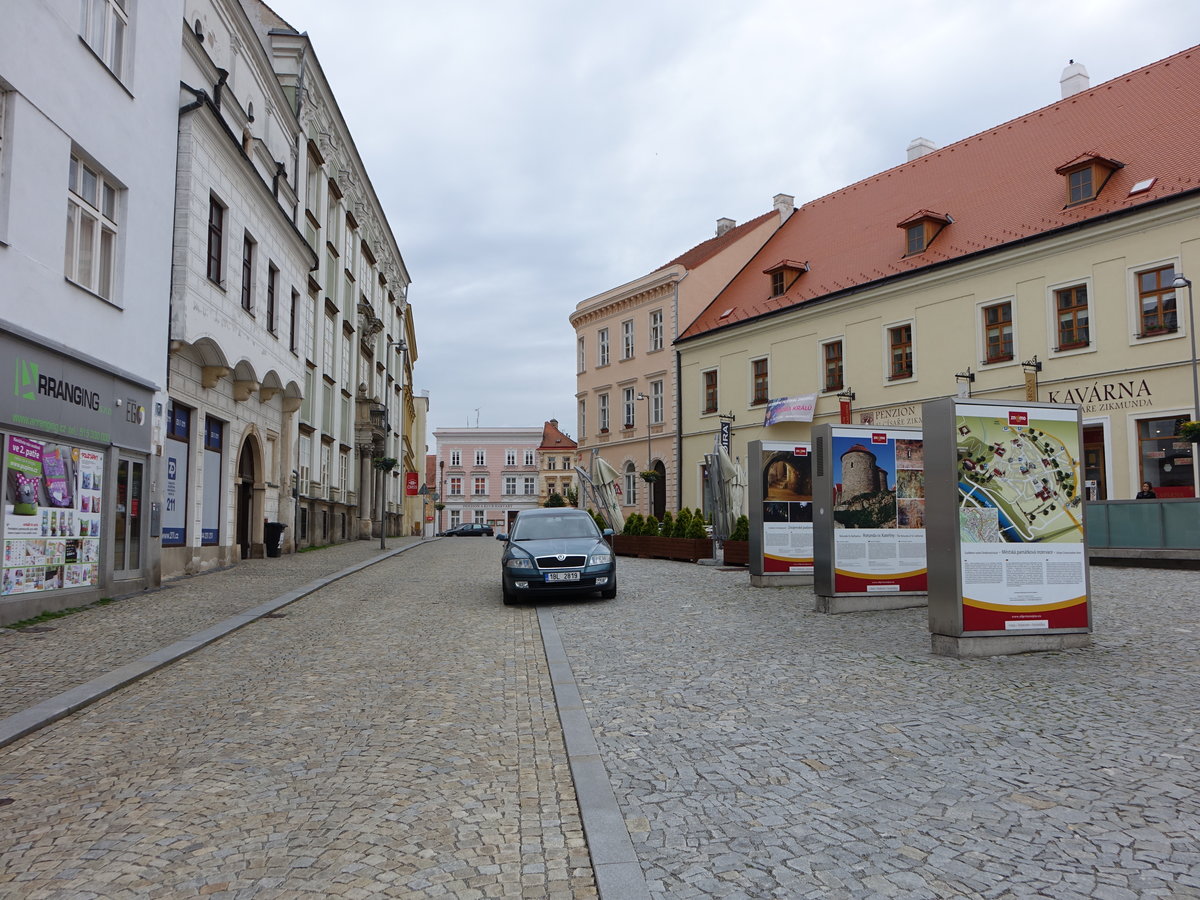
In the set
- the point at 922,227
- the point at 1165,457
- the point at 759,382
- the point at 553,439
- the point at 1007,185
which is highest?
the point at 1007,185

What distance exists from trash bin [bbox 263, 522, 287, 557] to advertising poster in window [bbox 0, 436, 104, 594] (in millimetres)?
10928

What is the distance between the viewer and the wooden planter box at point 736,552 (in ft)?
72.3

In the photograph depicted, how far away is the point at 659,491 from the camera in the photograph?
46.0m

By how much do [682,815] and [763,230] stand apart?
43.2m

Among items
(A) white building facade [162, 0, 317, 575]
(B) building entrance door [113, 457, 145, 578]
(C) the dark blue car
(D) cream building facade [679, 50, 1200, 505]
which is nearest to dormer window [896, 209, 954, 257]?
(D) cream building facade [679, 50, 1200, 505]

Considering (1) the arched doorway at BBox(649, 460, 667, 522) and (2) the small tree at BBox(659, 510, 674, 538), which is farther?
(1) the arched doorway at BBox(649, 460, 667, 522)

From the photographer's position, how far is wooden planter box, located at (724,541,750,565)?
22.0m

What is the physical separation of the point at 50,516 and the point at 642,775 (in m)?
9.89

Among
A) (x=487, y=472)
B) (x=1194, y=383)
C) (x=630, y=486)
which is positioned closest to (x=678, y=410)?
(x=630, y=486)

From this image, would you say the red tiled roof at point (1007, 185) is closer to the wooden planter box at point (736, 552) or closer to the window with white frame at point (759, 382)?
the window with white frame at point (759, 382)

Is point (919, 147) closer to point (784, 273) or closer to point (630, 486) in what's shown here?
point (784, 273)

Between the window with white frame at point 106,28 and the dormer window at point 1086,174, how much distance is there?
2443cm

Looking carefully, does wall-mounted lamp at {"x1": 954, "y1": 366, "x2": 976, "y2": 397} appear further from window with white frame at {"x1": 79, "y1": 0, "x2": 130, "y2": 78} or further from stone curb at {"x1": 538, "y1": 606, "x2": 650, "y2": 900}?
stone curb at {"x1": 538, "y1": 606, "x2": 650, "y2": 900}

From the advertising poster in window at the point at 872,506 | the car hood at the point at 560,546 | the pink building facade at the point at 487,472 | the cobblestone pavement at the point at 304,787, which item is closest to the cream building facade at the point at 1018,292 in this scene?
the advertising poster in window at the point at 872,506
